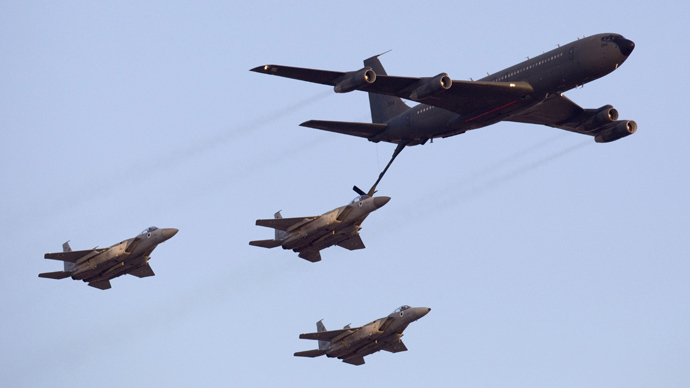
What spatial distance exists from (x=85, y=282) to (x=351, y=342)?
67.3 feet

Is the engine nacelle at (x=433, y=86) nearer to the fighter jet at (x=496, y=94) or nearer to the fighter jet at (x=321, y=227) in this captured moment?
the fighter jet at (x=496, y=94)

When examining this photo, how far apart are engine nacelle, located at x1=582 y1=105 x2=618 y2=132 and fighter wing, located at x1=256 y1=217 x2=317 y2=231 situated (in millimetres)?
23067

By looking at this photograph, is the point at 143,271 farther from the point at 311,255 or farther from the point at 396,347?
the point at 396,347

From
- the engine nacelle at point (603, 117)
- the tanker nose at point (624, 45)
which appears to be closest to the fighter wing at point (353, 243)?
the engine nacelle at point (603, 117)

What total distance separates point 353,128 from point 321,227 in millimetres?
8626

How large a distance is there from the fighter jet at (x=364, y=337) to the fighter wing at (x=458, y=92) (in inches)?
627

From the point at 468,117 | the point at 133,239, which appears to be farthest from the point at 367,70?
the point at 133,239

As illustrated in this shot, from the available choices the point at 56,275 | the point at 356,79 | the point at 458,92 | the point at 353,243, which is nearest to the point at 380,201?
the point at 353,243

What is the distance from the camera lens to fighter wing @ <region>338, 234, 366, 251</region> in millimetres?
94000

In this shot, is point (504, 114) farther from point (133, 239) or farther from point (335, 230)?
point (133, 239)

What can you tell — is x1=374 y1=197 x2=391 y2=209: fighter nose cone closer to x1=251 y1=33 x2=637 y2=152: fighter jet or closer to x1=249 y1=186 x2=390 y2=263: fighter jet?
x1=249 y1=186 x2=390 y2=263: fighter jet

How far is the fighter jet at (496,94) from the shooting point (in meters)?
80.2

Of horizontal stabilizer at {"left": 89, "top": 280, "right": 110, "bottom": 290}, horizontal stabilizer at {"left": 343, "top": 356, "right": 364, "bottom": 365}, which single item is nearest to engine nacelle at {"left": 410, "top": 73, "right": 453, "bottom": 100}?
horizontal stabilizer at {"left": 343, "top": 356, "right": 364, "bottom": 365}

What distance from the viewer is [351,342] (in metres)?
91.4
